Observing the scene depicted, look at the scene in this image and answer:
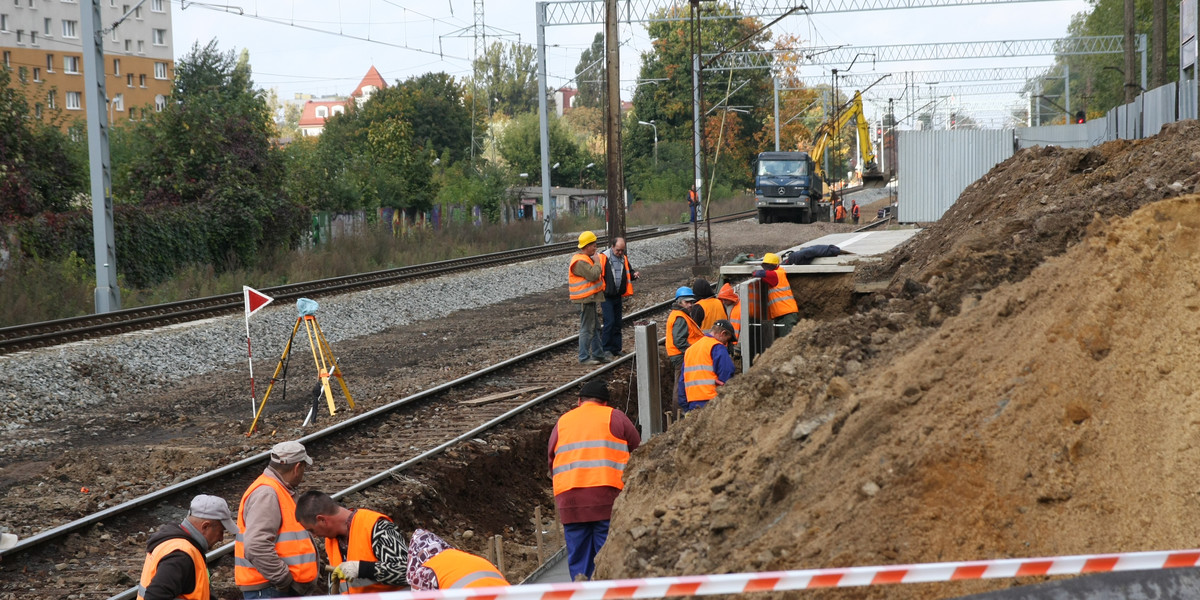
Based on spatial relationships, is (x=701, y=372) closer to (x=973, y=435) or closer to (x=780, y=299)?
(x=780, y=299)

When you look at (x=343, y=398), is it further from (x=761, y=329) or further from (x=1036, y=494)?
(x=1036, y=494)

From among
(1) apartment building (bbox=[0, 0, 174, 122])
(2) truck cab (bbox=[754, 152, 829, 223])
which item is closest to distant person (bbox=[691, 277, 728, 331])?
(2) truck cab (bbox=[754, 152, 829, 223])

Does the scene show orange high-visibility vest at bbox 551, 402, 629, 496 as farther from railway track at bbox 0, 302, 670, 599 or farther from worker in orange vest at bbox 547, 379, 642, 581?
railway track at bbox 0, 302, 670, 599

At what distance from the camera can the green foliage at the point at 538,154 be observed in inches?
2798

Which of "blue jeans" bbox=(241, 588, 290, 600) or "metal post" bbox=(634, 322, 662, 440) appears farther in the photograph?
"metal post" bbox=(634, 322, 662, 440)

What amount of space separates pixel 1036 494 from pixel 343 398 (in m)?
→ 10.6

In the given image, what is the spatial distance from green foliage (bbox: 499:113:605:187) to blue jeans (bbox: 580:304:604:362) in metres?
55.5

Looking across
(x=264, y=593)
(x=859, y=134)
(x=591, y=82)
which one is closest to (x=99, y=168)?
(x=264, y=593)

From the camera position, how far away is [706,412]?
23.8 feet

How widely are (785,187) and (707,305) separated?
34.1 m

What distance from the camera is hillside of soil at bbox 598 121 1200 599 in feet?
14.4

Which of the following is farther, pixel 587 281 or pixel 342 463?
pixel 587 281

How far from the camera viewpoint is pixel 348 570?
4.62 metres

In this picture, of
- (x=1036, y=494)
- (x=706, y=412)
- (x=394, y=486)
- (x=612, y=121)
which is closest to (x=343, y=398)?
(x=394, y=486)
